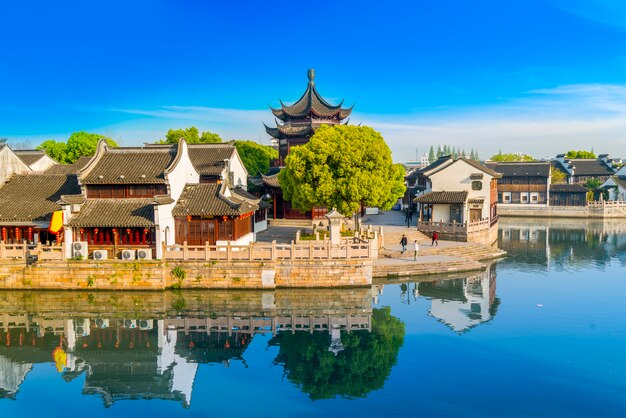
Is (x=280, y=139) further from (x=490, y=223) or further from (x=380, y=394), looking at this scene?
(x=380, y=394)

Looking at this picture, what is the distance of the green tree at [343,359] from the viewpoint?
785 inches

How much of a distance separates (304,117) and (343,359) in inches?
1674

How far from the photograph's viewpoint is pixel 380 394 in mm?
19031

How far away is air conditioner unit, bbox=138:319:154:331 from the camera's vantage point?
27016 millimetres

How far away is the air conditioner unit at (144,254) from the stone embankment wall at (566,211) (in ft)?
221

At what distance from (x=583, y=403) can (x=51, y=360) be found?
71.6ft

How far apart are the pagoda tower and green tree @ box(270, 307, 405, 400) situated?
1428 inches

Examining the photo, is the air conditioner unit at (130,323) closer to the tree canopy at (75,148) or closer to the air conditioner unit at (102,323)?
the air conditioner unit at (102,323)

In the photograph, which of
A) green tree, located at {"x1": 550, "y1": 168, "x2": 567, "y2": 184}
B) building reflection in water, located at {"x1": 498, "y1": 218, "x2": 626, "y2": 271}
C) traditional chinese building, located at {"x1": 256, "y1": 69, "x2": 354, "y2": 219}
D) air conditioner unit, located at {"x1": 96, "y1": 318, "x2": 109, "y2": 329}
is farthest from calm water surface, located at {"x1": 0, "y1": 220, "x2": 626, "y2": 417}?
green tree, located at {"x1": 550, "y1": 168, "x2": 567, "y2": 184}

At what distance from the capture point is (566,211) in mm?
82750

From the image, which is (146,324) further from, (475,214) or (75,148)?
(75,148)

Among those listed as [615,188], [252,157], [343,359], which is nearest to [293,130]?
[252,157]

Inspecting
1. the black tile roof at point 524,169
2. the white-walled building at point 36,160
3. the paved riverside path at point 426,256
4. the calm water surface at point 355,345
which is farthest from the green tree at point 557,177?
the white-walled building at point 36,160

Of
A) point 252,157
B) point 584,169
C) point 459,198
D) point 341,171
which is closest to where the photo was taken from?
point 341,171
